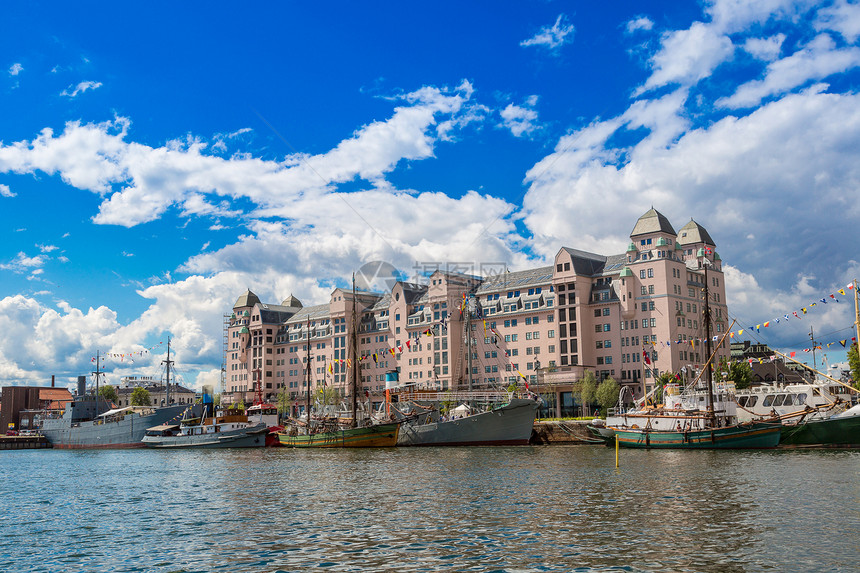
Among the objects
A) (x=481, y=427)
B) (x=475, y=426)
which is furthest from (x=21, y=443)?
(x=481, y=427)

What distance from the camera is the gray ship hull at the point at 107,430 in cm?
12531

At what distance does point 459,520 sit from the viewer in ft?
103

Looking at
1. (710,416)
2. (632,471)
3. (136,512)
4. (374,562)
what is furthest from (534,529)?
(710,416)

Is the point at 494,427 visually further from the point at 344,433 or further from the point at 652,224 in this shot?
the point at 652,224

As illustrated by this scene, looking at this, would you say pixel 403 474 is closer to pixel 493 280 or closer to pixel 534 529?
pixel 534 529

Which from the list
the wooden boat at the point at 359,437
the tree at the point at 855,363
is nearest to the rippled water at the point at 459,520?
the wooden boat at the point at 359,437

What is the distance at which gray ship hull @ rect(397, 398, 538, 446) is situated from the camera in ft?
296

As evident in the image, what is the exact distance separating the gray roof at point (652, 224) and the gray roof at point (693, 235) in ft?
50.0

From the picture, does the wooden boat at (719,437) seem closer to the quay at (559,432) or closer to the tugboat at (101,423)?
the quay at (559,432)

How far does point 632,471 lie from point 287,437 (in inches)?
2574

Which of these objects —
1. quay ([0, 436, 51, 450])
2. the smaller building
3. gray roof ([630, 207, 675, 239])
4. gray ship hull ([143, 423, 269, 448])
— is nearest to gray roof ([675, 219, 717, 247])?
gray roof ([630, 207, 675, 239])

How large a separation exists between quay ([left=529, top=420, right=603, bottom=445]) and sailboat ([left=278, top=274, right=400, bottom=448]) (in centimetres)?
1791

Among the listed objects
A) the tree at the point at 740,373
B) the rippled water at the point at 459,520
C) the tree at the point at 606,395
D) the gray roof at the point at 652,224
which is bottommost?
the rippled water at the point at 459,520

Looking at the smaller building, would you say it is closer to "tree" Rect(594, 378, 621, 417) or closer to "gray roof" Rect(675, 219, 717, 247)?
"tree" Rect(594, 378, 621, 417)
